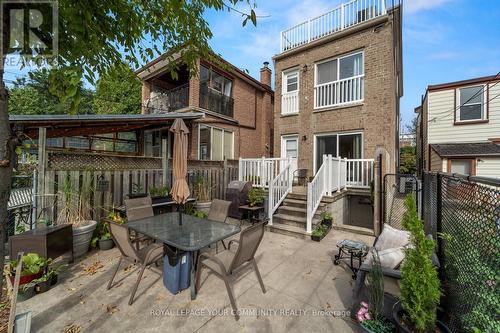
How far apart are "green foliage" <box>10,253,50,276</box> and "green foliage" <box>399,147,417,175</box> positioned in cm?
1995

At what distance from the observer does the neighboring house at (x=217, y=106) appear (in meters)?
10.7

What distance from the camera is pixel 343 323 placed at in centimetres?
266

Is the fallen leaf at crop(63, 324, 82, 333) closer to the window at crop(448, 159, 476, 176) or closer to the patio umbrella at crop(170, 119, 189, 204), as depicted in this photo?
the patio umbrella at crop(170, 119, 189, 204)

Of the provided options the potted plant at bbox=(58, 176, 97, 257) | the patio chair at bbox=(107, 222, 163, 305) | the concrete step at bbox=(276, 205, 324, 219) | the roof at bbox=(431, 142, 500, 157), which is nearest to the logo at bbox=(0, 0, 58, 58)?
the patio chair at bbox=(107, 222, 163, 305)

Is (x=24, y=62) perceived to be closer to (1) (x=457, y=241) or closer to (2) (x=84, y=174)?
(2) (x=84, y=174)

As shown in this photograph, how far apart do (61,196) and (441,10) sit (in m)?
12.2

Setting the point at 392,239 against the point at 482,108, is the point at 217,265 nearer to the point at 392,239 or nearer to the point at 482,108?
the point at 392,239

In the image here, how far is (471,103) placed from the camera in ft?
36.1

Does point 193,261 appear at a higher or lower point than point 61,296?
higher

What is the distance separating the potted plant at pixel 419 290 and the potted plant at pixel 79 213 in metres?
5.27

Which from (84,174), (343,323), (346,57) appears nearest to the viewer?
(343,323)

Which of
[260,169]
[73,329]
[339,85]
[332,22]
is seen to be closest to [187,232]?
[73,329]

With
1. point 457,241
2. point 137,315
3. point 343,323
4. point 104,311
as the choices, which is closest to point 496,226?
point 457,241

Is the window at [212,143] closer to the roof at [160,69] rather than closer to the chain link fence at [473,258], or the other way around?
the roof at [160,69]
